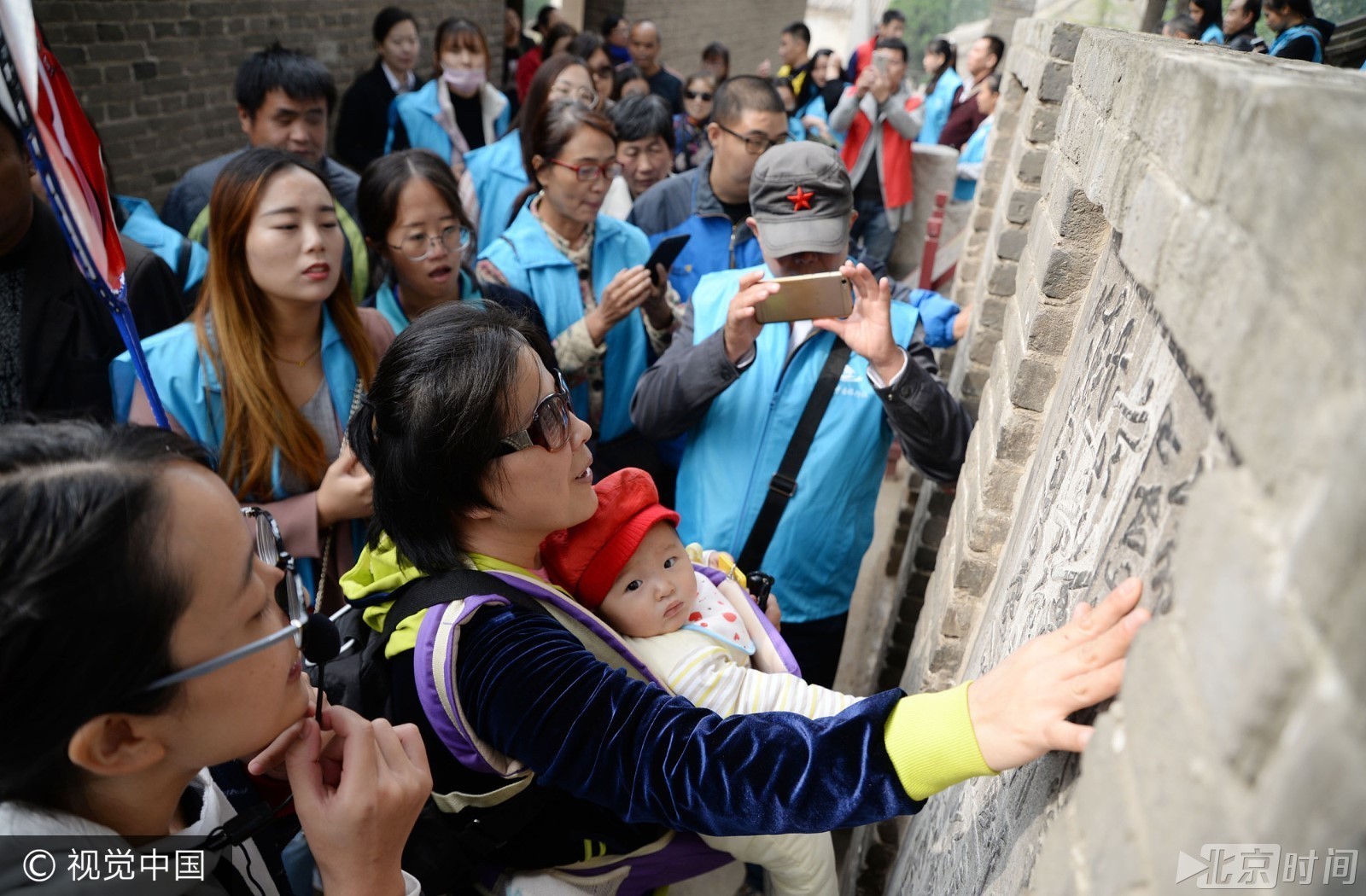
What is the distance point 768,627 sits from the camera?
1.99 metres

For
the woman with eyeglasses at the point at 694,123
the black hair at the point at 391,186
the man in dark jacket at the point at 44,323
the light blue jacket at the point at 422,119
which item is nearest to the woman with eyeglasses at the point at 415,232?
the black hair at the point at 391,186

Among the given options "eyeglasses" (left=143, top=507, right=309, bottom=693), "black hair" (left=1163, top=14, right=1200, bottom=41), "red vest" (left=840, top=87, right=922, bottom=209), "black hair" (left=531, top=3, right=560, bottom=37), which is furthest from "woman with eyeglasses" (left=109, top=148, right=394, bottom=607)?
"black hair" (left=531, top=3, right=560, bottom=37)

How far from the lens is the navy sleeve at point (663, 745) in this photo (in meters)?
1.17

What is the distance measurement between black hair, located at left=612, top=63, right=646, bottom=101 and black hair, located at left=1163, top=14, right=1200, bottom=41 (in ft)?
11.0

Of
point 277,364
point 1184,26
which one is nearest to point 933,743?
point 277,364

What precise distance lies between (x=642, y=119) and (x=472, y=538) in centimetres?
357

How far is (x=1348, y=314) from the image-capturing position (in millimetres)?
530

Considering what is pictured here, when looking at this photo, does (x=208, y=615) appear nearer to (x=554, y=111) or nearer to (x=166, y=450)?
(x=166, y=450)

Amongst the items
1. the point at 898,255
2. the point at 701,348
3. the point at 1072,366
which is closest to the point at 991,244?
the point at 701,348

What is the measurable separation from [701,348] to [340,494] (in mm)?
942

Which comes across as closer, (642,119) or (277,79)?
(277,79)

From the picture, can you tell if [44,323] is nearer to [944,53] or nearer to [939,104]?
[939,104]

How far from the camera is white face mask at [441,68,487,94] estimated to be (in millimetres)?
5707

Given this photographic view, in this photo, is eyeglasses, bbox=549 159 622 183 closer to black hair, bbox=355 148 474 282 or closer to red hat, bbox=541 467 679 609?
black hair, bbox=355 148 474 282
